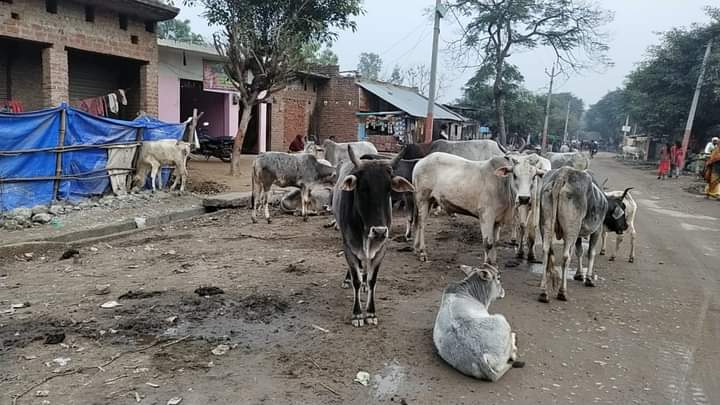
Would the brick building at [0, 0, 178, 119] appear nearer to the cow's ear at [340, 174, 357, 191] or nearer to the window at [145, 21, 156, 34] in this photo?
the window at [145, 21, 156, 34]

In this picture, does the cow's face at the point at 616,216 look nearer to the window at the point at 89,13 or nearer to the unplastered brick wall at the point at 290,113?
the window at the point at 89,13

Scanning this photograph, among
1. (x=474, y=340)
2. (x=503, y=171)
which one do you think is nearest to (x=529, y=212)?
(x=503, y=171)

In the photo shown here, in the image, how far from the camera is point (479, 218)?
679cm

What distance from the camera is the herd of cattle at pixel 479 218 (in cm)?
387

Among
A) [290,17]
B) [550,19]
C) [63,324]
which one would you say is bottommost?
[63,324]

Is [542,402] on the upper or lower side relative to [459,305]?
lower

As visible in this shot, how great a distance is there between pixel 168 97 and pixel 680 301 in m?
16.7

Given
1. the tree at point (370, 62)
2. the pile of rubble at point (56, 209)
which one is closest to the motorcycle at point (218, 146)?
the pile of rubble at point (56, 209)

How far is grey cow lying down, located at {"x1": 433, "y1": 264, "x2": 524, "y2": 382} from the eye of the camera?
3693 mm

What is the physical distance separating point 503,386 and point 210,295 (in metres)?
3.28

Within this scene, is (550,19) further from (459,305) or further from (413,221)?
(459,305)

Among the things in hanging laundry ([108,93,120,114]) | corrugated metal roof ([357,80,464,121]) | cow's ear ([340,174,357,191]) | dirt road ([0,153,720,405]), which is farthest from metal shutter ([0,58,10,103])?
corrugated metal roof ([357,80,464,121])

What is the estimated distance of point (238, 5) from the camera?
15.4m

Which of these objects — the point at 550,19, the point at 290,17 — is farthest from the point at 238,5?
the point at 550,19
